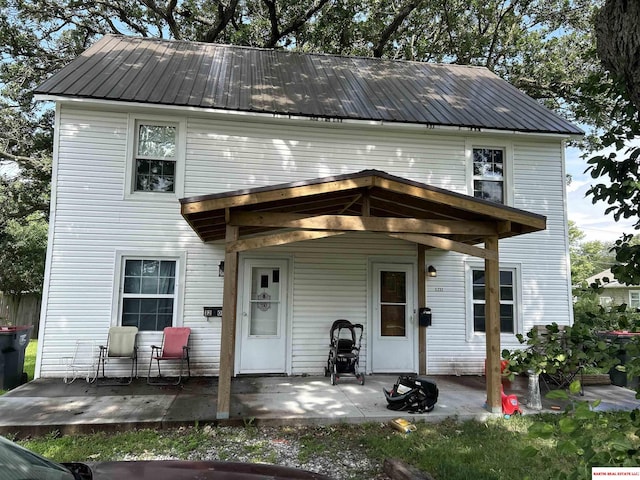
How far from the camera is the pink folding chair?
6609mm

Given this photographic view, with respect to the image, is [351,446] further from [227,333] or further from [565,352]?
[565,352]

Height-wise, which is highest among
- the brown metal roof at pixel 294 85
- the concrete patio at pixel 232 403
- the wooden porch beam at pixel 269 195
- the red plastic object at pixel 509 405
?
the brown metal roof at pixel 294 85

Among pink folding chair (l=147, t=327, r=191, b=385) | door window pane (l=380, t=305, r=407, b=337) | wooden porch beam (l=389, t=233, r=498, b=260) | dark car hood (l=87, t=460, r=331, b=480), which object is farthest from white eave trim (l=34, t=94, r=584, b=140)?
dark car hood (l=87, t=460, r=331, b=480)

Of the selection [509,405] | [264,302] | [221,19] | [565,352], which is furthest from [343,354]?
[221,19]

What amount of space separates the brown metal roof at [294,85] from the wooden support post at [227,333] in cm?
349

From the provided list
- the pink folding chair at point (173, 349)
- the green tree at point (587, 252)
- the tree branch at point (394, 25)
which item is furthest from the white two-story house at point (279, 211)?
the green tree at point (587, 252)

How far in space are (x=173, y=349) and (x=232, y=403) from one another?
72.4 inches

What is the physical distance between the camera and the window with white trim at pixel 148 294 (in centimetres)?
705

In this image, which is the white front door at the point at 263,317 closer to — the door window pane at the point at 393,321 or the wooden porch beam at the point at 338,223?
the door window pane at the point at 393,321

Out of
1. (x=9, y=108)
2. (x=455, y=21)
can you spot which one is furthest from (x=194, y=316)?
(x=455, y=21)

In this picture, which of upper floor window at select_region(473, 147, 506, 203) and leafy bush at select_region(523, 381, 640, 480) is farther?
upper floor window at select_region(473, 147, 506, 203)

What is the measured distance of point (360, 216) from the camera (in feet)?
17.0

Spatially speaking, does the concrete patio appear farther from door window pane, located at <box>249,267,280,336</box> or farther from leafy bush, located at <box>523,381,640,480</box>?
leafy bush, located at <box>523,381,640,480</box>

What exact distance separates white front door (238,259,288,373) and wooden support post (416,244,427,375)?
2581mm
